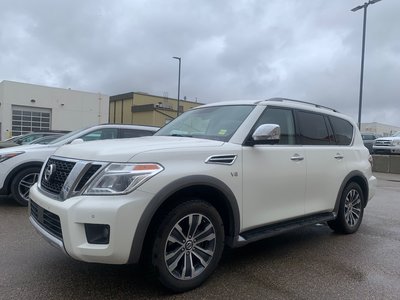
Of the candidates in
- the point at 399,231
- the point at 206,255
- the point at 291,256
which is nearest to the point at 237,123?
the point at 206,255

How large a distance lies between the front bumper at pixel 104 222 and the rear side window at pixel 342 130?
11.6 ft

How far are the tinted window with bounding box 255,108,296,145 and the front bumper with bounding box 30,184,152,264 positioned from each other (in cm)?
196

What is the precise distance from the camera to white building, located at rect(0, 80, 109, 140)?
37.1 meters

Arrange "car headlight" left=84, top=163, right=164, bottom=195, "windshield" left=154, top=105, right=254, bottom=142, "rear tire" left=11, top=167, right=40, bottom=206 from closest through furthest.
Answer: "car headlight" left=84, top=163, right=164, bottom=195, "windshield" left=154, top=105, right=254, bottom=142, "rear tire" left=11, top=167, right=40, bottom=206

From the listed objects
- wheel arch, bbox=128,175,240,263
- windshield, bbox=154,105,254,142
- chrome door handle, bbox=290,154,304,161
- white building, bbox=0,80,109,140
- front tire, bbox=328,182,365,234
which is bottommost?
front tire, bbox=328,182,365,234

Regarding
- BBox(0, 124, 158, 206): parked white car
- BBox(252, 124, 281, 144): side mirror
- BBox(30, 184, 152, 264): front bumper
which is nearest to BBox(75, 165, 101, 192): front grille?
BBox(30, 184, 152, 264): front bumper

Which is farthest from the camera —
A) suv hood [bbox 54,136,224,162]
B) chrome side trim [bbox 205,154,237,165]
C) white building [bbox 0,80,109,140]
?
white building [bbox 0,80,109,140]

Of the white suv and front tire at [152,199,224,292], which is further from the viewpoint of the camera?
front tire at [152,199,224,292]

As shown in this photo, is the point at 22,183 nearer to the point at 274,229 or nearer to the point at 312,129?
the point at 274,229

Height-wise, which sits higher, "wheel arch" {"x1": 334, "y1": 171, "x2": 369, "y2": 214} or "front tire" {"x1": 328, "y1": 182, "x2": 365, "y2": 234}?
"wheel arch" {"x1": 334, "y1": 171, "x2": 369, "y2": 214}

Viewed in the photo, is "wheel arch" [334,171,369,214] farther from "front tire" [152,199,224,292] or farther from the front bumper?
the front bumper

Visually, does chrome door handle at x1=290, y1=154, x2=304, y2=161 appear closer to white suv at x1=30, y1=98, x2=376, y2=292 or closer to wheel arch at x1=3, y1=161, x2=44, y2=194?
white suv at x1=30, y1=98, x2=376, y2=292

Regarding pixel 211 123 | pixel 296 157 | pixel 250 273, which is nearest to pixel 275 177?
pixel 296 157

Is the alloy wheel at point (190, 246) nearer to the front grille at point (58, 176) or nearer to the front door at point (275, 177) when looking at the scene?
the front door at point (275, 177)
